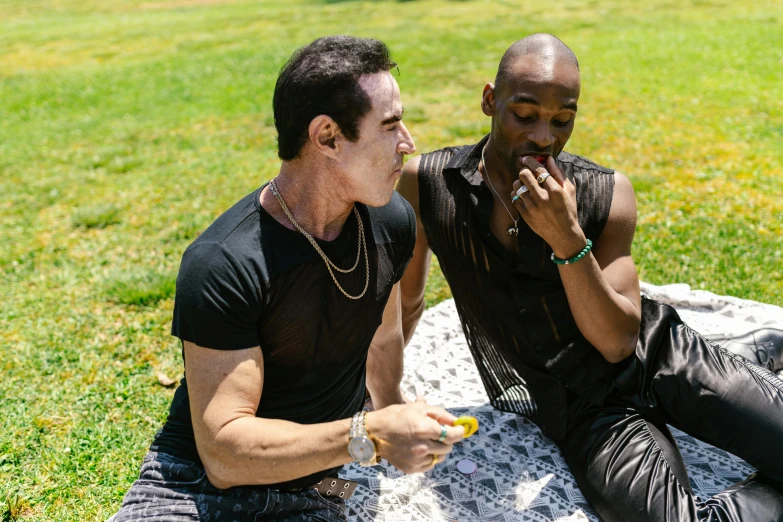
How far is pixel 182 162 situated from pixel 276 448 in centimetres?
726

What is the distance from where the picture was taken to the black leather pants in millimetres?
3146

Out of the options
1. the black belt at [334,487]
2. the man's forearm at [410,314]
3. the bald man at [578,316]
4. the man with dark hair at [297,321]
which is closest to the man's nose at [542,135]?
the bald man at [578,316]

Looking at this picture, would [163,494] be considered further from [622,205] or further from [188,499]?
[622,205]

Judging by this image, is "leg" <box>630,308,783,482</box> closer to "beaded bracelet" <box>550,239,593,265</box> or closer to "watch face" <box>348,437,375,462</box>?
"beaded bracelet" <box>550,239,593,265</box>

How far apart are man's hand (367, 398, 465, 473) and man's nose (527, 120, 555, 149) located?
152cm

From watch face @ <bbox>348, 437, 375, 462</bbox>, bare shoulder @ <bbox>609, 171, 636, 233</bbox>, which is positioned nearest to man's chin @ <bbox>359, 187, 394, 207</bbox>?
watch face @ <bbox>348, 437, 375, 462</bbox>

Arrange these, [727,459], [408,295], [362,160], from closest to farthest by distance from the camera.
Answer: [362,160] < [727,459] < [408,295]

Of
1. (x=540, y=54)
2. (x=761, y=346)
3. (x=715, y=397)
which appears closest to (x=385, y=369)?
(x=715, y=397)

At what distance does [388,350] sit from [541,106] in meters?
1.36

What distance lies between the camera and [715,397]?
133 inches

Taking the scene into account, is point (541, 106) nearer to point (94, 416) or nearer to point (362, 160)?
point (362, 160)

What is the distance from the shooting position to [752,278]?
5.63m

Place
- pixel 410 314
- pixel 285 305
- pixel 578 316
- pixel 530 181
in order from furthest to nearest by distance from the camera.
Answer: pixel 410 314, pixel 578 316, pixel 530 181, pixel 285 305

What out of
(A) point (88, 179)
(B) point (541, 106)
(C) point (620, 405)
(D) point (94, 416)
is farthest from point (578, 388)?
(A) point (88, 179)
